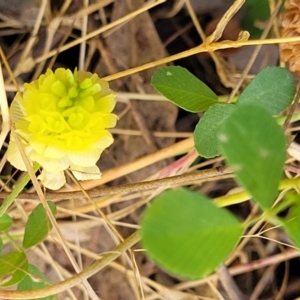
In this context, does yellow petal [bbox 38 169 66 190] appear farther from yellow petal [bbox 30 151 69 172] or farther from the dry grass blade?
the dry grass blade

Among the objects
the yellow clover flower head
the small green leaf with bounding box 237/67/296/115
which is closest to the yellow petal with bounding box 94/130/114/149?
the yellow clover flower head

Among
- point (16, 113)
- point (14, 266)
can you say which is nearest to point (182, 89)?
point (16, 113)

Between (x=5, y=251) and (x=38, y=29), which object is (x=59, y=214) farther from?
(x=38, y=29)

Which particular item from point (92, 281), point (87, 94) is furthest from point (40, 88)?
point (92, 281)

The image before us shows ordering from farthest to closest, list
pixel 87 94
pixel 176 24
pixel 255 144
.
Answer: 1. pixel 176 24
2. pixel 87 94
3. pixel 255 144

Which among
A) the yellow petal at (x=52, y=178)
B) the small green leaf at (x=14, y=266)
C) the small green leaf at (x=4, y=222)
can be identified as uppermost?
the yellow petal at (x=52, y=178)

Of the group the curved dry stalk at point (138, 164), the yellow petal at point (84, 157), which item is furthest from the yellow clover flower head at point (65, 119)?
the curved dry stalk at point (138, 164)

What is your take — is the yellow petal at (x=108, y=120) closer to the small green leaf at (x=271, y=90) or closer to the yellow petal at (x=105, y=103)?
the yellow petal at (x=105, y=103)
